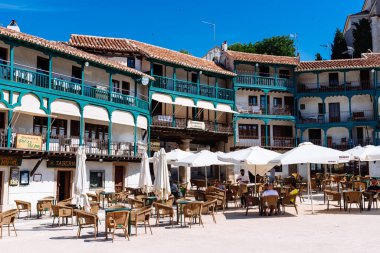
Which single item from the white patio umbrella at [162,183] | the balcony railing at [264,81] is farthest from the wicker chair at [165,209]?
the balcony railing at [264,81]

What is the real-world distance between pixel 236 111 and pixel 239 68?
15.8 ft

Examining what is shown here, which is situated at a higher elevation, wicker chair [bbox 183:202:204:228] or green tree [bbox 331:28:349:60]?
green tree [bbox 331:28:349:60]

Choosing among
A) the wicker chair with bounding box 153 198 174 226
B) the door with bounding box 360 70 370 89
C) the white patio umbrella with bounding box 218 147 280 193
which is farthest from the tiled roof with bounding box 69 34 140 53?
the door with bounding box 360 70 370 89

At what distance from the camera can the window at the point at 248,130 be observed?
40.1 meters

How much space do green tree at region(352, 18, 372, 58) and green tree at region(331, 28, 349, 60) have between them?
2.67 m

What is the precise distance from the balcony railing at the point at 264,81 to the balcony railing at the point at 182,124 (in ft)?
16.5

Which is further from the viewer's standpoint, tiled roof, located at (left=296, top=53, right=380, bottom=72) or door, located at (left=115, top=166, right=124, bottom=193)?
tiled roof, located at (left=296, top=53, right=380, bottom=72)

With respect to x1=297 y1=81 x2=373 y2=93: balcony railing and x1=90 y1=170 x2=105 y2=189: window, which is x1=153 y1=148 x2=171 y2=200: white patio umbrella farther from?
x1=297 y1=81 x2=373 y2=93: balcony railing

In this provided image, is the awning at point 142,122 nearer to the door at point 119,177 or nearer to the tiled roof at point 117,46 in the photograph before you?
the door at point 119,177

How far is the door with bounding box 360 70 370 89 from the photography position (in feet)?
133

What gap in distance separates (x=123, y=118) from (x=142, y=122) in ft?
8.14

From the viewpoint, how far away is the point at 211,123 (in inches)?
1435

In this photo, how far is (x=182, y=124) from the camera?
1336 inches

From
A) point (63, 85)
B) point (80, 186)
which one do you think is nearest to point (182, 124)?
point (63, 85)
